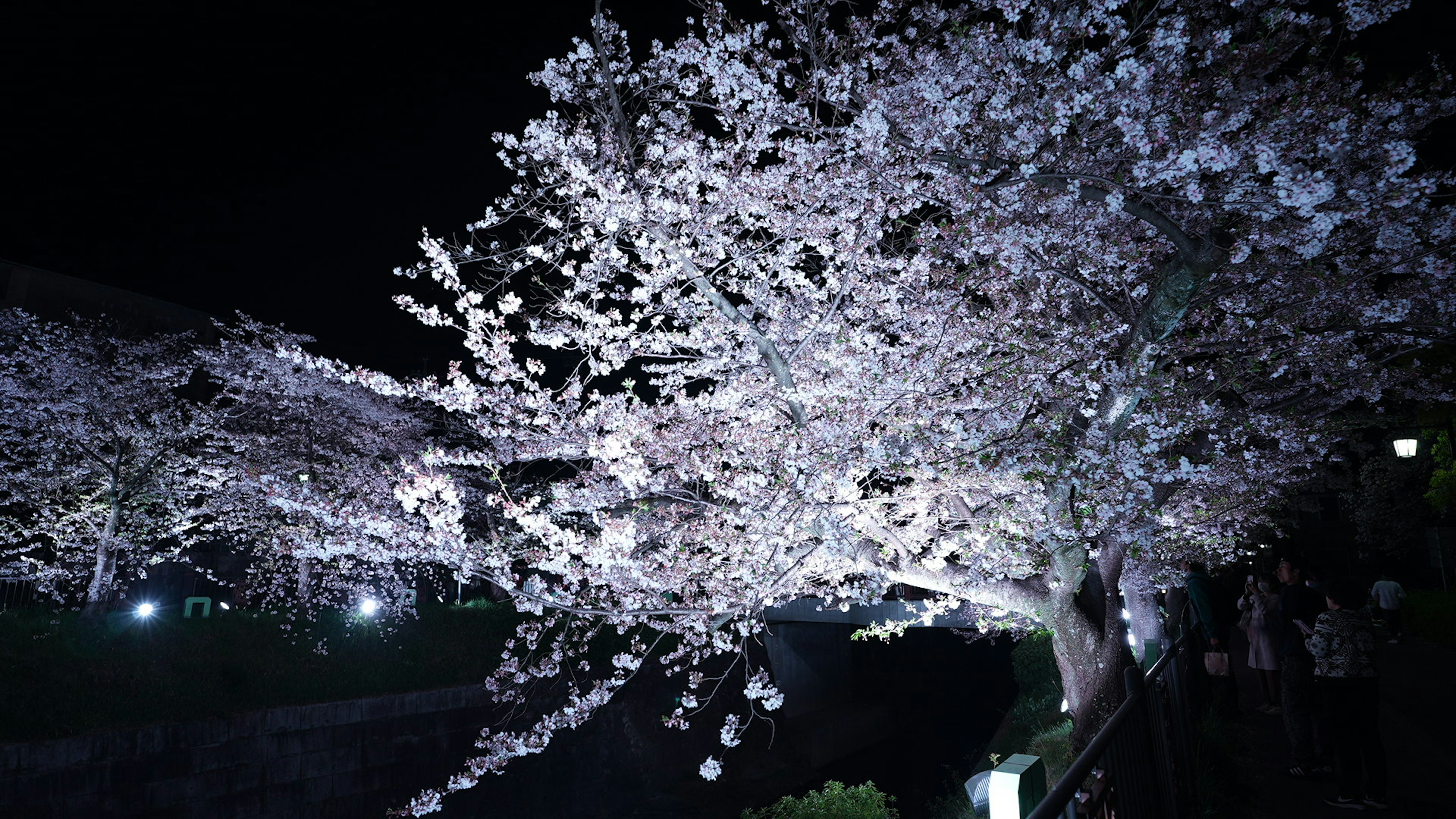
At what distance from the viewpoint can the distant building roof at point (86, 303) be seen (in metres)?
26.0

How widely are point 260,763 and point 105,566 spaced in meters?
5.95

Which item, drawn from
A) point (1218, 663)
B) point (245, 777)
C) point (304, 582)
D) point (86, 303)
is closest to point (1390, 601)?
point (1218, 663)

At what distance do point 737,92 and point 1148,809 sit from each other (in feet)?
22.2

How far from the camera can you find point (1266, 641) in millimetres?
8805

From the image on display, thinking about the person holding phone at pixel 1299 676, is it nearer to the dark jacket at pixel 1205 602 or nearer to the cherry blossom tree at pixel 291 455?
the dark jacket at pixel 1205 602

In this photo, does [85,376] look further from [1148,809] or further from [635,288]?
[1148,809]

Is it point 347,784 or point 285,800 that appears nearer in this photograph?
point 285,800

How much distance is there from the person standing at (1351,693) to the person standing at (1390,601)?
13.3m

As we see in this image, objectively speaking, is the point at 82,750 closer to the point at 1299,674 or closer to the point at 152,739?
the point at 152,739

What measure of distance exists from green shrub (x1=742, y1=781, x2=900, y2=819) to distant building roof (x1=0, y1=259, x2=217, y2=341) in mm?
25392

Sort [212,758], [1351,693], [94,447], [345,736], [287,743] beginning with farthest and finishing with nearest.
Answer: [94,447] → [345,736] → [287,743] → [212,758] → [1351,693]

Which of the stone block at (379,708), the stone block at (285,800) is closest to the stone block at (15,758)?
the stone block at (285,800)

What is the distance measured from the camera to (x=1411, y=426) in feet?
44.6

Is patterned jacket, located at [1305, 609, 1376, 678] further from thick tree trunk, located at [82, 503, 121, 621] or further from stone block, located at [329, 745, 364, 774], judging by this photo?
thick tree trunk, located at [82, 503, 121, 621]
